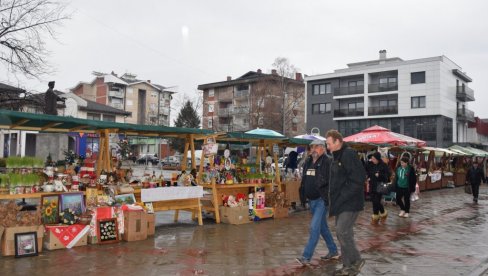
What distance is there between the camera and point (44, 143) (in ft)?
62.2

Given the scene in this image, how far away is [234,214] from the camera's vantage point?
9984 millimetres

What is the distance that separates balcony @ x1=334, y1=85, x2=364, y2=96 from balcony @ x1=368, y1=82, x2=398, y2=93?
1.14m

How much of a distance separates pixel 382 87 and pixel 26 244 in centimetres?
4906

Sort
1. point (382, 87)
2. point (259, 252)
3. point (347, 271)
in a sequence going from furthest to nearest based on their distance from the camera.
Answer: point (382, 87)
point (259, 252)
point (347, 271)

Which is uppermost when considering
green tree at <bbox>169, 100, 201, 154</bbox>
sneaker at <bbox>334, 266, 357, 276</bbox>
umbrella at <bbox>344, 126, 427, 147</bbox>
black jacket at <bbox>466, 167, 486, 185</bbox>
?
green tree at <bbox>169, 100, 201, 154</bbox>

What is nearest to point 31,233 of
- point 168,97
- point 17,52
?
point 17,52

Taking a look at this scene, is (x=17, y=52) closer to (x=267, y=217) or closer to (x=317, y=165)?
(x=267, y=217)

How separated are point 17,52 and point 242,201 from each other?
12.0 meters

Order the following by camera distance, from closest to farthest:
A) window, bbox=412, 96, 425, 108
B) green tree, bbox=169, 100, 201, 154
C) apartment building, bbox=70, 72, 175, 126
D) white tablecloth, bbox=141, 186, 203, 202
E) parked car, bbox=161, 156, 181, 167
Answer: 1. white tablecloth, bbox=141, 186, 203, 202
2. parked car, bbox=161, 156, 181, 167
3. window, bbox=412, 96, 425, 108
4. green tree, bbox=169, 100, 201, 154
5. apartment building, bbox=70, 72, 175, 126

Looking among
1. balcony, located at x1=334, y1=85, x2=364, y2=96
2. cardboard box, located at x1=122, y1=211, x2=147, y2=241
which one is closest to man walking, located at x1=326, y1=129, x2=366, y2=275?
cardboard box, located at x1=122, y1=211, x2=147, y2=241

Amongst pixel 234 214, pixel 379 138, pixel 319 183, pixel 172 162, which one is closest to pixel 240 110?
pixel 172 162

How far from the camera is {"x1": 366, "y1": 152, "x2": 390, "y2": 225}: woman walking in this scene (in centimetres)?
1057

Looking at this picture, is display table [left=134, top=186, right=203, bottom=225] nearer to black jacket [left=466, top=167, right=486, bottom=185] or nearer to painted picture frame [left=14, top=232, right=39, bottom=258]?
painted picture frame [left=14, top=232, right=39, bottom=258]

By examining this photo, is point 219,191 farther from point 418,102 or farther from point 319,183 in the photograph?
point 418,102
